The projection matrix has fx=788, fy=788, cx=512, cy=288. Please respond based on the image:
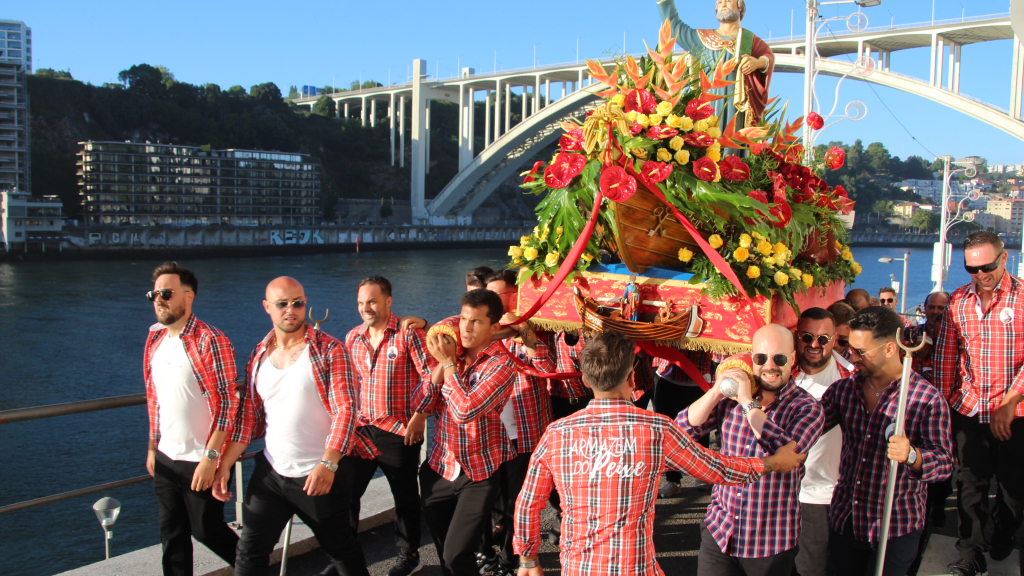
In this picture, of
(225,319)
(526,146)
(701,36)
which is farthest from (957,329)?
(526,146)

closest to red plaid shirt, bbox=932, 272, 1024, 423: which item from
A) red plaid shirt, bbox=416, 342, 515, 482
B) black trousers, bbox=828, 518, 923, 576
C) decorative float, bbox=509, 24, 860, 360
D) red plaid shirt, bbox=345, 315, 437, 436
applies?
decorative float, bbox=509, 24, 860, 360

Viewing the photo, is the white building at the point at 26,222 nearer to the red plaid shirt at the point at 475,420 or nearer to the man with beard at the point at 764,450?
the red plaid shirt at the point at 475,420

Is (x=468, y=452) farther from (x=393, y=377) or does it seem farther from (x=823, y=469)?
(x=823, y=469)

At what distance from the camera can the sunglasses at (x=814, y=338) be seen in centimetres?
323

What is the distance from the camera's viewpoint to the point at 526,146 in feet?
170

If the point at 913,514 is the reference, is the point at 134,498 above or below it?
below

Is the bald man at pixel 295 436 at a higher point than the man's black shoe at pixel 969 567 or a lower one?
higher

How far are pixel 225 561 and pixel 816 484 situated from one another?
2.56 meters

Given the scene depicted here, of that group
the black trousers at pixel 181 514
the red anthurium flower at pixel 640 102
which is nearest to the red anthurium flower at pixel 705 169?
the red anthurium flower at pixel 640 102

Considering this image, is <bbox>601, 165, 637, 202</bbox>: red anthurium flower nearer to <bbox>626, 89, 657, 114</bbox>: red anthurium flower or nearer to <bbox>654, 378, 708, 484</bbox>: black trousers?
<bbox>626, 89, 657, 114</bbox>: red anthurium flower

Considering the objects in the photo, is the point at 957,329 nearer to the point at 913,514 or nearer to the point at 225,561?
the point at 913,514

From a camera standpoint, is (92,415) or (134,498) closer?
(134,498)

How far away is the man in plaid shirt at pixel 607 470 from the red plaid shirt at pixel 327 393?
1.02m

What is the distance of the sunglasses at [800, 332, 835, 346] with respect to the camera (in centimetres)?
323
